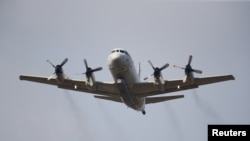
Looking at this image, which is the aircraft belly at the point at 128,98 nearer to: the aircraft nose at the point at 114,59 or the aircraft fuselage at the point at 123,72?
the aircraft fuselage at the point at 123,72

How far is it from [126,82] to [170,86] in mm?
3287

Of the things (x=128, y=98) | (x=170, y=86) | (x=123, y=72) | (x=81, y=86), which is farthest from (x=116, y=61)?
(x=81, y=86)

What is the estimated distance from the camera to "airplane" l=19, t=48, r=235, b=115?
23406mm

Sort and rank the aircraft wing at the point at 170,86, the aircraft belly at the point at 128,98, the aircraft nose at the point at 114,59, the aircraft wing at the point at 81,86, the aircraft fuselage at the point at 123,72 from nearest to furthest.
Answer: the aircraft nose at the point at 114,59 → the aircraft fuselage at the point at 123,72 → the aircraft belly at the point at 128,98 → the aircraft wing at the point at 170,86 → the aircraft wing at the point at 81,86

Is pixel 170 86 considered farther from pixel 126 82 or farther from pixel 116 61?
pixel 116 61

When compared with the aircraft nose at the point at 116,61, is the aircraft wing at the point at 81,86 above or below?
below

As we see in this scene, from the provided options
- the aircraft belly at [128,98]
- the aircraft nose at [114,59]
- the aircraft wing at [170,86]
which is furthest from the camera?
the aircraft wing at [170,86]

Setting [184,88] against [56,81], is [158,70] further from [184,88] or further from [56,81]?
[56,81]

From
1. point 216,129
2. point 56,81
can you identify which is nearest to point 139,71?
point 56,81

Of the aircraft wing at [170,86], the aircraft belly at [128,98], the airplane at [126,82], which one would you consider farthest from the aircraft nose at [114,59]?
the aircraft wing at [170,86]

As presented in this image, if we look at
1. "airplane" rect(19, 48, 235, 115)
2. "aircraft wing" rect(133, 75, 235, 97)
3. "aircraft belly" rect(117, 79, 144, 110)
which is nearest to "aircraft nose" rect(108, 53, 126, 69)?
"airplane" rect(19, 48, 235, 115)

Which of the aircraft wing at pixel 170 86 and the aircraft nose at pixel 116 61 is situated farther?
the aircraft wing at pixel 170 86

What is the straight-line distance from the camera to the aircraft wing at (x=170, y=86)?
2459 centimetres

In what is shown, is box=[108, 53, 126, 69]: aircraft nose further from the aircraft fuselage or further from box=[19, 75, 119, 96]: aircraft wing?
box=[19, 75, 119, 96]: aircraft wing
